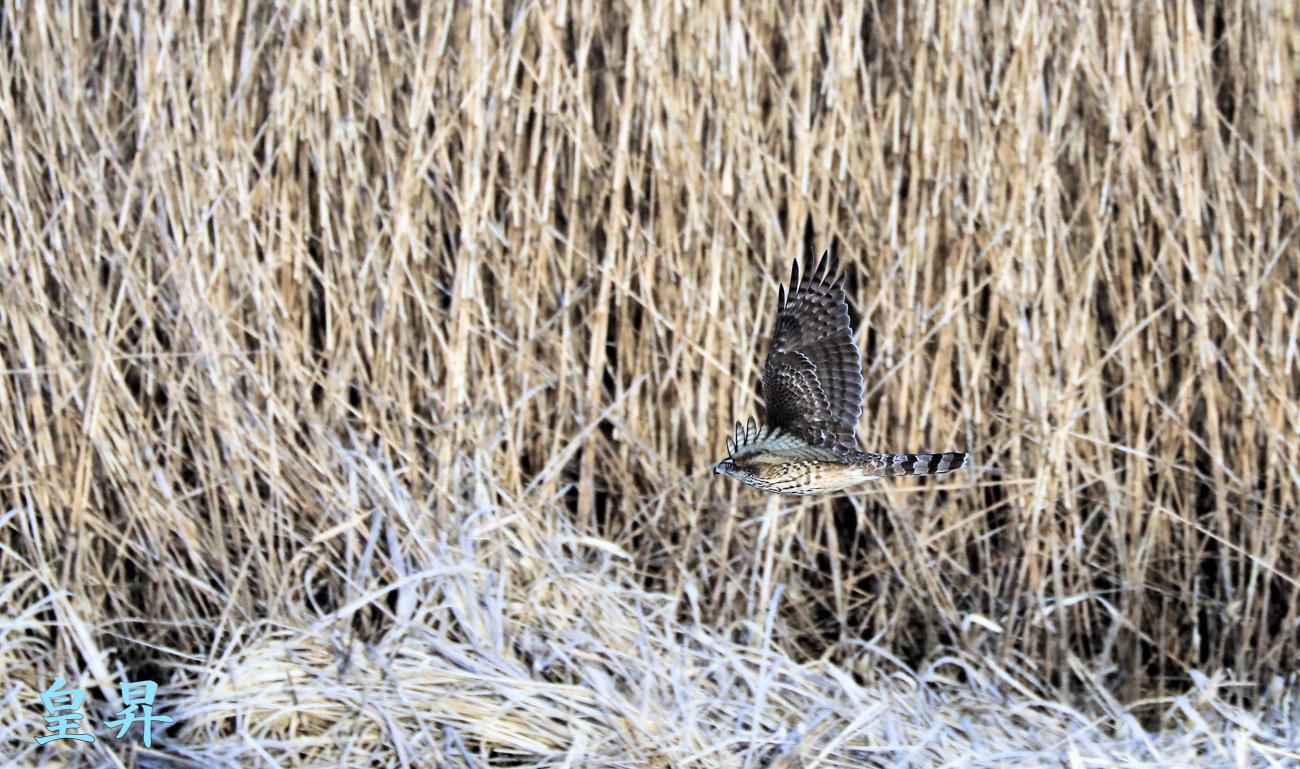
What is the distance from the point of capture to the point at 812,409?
5.56 feet

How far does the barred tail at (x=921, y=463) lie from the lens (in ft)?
5.20

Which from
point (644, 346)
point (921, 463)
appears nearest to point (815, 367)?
point (921, 463)

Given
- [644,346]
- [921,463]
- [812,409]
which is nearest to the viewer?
[921,463]

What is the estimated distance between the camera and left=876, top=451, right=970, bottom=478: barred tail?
159cm

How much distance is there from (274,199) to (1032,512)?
1.24 m

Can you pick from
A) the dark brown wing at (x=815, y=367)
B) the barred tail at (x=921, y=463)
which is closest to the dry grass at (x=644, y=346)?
the dark brown wing at (x=815, y=367)

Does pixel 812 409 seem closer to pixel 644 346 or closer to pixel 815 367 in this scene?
pixel 815 367

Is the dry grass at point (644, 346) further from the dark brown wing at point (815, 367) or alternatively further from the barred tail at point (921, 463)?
the barred tail at point (921, 463)

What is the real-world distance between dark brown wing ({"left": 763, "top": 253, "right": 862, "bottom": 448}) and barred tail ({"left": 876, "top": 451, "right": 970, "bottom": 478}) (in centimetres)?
6

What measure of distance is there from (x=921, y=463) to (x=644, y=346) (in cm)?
64

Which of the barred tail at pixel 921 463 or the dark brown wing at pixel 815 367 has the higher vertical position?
the dark brown wing at pixel 815 367

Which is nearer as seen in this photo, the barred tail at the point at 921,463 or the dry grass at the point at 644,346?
the barred tail at the point at 921,463

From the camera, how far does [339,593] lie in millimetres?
2121

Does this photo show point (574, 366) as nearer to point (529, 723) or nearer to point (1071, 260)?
point (529, 723)
